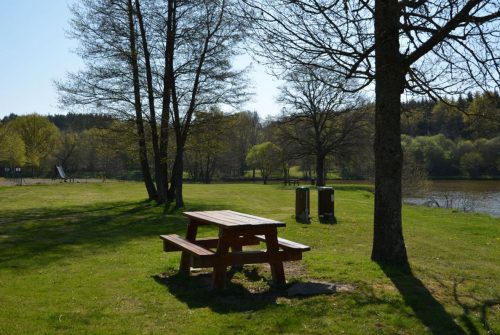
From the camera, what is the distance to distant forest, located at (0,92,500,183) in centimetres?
1067

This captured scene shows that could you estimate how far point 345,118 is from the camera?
146ft

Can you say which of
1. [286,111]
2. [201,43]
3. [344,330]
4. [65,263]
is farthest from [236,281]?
[286,111]

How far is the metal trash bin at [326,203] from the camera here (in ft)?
53.8

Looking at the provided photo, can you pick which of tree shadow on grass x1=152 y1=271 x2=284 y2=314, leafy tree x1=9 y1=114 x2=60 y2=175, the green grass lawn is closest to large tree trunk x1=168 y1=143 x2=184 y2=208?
the green grass lawn

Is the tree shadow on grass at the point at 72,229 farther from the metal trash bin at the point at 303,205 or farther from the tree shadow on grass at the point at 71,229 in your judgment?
the metal trash bin at the point at 303,205

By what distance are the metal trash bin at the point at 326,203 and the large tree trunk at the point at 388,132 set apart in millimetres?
8506

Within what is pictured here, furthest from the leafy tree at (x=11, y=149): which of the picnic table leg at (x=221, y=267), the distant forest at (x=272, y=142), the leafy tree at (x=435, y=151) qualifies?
the picnic table leg at (x=221, y=267)

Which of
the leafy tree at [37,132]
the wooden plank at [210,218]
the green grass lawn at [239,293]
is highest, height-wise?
the leafy tree at [37,132]

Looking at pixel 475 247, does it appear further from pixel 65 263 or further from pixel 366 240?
pixel 65 263

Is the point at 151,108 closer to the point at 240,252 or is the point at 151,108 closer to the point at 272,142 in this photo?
the point at 240,252

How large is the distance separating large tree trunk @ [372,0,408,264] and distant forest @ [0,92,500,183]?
1.14 m

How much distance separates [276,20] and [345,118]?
3762 centimetres

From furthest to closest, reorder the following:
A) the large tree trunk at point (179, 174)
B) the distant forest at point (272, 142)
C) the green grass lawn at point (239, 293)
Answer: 1. the large tree trunk at point (179, 174)
2. the distant forest at point (272, 142)
3. the green grass lawn at point (239, 293)

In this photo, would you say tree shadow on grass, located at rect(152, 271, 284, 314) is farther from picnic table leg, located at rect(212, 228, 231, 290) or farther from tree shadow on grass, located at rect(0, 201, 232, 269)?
tree shadow on grass, located at rect(0, 201, 232, 269)
